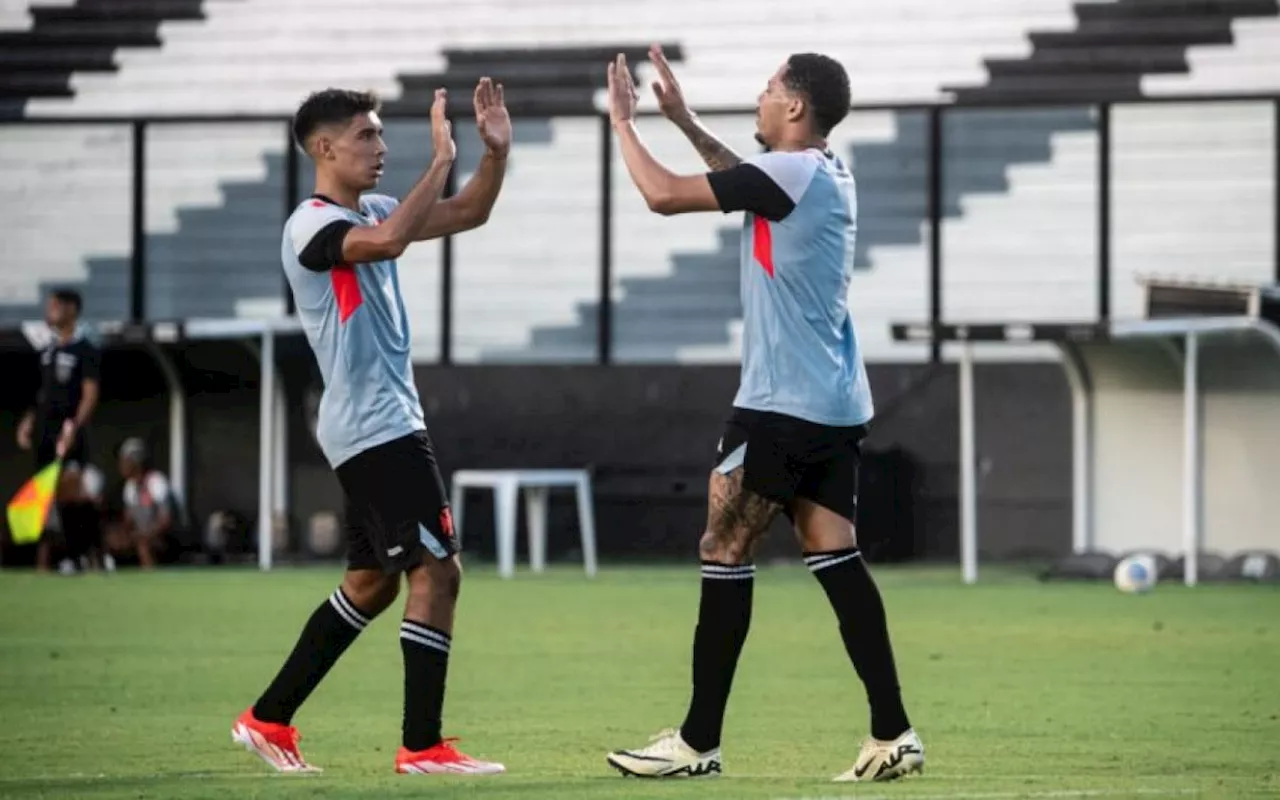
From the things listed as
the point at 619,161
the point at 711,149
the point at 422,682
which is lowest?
the point at 422,682

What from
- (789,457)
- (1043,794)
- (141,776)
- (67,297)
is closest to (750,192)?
(789,457)

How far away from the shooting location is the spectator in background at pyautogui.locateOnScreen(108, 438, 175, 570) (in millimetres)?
23203

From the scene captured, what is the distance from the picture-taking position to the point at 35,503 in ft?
70.1

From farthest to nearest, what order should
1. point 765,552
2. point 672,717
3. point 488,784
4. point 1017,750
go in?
point 765,552, point 672,717, point 1017,750, point 488,784

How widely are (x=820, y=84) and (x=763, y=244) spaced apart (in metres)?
0.49

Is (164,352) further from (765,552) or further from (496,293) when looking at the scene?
(765,552)

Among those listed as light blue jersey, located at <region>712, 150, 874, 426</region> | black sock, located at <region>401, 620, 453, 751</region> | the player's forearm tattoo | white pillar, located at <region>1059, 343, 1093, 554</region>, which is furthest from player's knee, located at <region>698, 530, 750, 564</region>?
white pillar, located at <region>1059, 343, 1093, 554</region>

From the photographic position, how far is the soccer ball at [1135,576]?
18.6 metres

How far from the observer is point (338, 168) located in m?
8.41

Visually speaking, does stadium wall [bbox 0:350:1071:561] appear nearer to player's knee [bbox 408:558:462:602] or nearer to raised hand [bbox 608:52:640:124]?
player's knee [bbox 408:558:462:602]

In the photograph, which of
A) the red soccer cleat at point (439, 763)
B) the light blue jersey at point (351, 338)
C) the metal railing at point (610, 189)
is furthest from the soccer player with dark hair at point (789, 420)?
the metal railing at point (610, 189)

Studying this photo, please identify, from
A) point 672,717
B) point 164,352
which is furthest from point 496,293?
point 672,717

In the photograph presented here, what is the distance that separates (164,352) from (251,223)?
185 cm

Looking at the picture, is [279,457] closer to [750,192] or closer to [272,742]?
[272,742]
